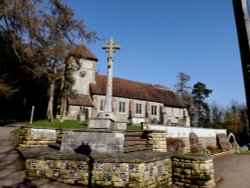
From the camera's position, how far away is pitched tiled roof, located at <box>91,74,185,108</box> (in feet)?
97.1

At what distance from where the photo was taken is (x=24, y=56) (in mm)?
19547

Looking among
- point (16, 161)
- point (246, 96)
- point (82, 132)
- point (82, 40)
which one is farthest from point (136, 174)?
point (82, 40)

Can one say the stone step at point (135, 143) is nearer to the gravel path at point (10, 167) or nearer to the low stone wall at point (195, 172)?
the low stone wall at point (195, 172)

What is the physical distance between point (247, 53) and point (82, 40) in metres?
23.6

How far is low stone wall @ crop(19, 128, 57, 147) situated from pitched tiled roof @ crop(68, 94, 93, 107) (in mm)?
15171

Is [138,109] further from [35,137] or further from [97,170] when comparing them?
[97,170]

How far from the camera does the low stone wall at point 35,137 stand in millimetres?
9469

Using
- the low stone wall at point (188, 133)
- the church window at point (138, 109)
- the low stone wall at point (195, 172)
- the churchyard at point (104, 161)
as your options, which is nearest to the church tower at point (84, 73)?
the church window at point (138, 109)

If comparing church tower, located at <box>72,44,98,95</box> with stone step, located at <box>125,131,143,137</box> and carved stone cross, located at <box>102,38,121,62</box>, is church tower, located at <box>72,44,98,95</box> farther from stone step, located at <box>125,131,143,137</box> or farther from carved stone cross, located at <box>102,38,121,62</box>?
stone step, located at <box>125,131,143,137</box>

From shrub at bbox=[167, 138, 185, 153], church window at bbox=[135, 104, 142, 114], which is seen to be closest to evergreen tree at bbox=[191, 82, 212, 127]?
church window at bbox=[135, 104, 142, 114]

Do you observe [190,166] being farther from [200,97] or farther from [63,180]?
[200,97]

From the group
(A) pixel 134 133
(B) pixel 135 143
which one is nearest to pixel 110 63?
(A) pixel 134 133

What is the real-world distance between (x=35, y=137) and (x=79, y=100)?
17053mm

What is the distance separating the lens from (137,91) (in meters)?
32.7
